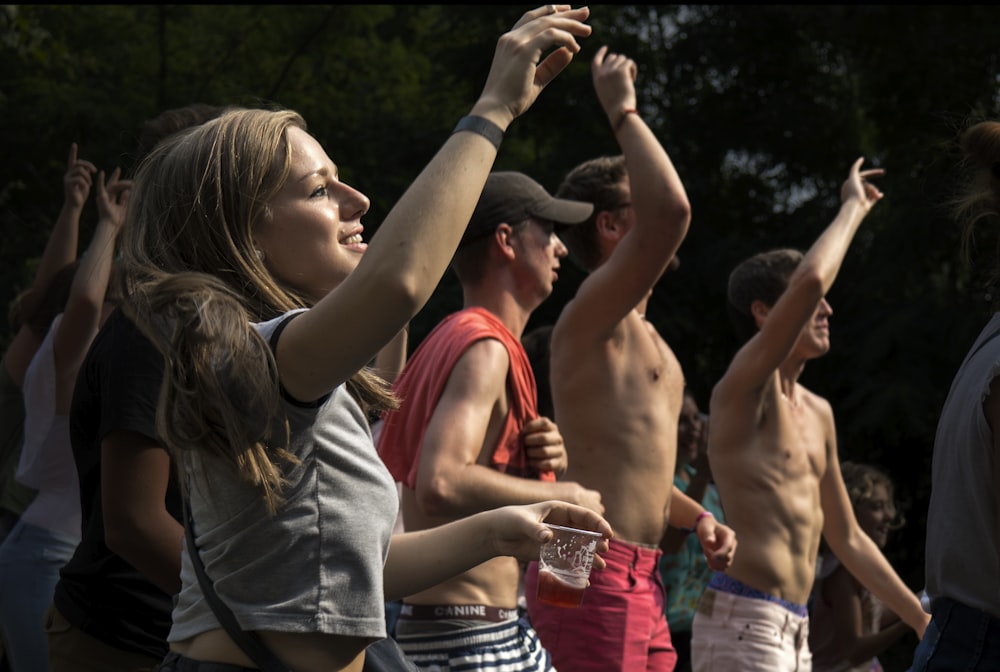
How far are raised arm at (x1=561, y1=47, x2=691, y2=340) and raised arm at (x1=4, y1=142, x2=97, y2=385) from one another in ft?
6.36

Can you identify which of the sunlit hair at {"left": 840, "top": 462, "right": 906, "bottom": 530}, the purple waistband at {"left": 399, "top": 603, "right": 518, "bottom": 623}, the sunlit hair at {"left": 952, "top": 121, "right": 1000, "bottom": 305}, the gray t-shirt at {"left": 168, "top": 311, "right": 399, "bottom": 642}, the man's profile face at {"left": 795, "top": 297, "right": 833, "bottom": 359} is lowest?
the sunlit hair at {"left": 840, "top": 462, "right": 906, "bottom": 530}

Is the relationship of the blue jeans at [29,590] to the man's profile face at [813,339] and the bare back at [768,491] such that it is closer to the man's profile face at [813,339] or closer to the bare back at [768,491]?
the bare back at [768,491]

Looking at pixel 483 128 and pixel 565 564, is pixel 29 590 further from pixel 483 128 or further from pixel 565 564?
pixel 483 128

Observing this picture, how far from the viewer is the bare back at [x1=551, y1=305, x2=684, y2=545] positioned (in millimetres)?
4406

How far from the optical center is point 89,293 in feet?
13.8

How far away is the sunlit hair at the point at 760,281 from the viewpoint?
5.82 metres

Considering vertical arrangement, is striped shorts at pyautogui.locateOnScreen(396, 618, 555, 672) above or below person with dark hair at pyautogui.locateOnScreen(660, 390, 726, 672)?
above

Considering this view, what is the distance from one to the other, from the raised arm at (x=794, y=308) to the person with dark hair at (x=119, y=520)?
2361 millimetres

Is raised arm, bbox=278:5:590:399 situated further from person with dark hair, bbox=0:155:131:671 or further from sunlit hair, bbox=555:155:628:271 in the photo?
sunlit hair, bbox=555:155:628:271

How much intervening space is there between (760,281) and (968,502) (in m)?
3.15

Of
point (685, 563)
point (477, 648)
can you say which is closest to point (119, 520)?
point (477, 648)

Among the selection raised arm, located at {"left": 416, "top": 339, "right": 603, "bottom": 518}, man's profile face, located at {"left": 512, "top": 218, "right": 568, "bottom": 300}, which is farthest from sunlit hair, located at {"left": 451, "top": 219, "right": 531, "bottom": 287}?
raised arm, located at {"left": 416, "top": 339, "right": 603, "bottom": 518}

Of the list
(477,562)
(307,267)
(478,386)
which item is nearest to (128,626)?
(478,386)

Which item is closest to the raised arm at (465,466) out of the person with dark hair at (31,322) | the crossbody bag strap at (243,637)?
the crossbody bag strap at (243,637)
